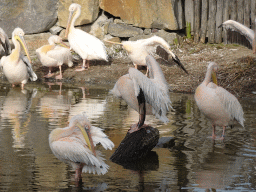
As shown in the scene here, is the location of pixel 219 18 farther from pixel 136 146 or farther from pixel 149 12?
pixel 136 146

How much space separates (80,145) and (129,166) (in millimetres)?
632

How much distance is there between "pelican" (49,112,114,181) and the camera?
361cm

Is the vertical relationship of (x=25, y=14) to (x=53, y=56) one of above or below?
above

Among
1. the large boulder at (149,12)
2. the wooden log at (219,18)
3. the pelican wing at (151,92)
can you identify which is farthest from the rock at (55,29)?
the pelican wing at (151,92)

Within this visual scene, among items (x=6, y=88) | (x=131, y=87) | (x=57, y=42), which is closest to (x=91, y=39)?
(x=57, y=42)

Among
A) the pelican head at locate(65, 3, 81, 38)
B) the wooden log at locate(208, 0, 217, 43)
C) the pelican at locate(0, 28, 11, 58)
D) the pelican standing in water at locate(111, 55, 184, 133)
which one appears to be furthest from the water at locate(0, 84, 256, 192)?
the wooden log at locate(208, 0, 217, 43)

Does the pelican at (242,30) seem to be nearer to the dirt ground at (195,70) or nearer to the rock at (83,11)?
the dirt ground at (195,70)

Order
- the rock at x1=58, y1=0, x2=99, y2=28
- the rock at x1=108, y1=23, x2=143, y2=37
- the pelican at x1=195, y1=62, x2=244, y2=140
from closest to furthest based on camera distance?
the pelican at x1=195, y1=62, x2=244, y2=140 → the rock at x1=108, y1=23, x2=143, y2=37 → the rock at x1=58, y1=0, x2=99, y2=28

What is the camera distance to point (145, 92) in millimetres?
4508

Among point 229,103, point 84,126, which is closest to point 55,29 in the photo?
point 229,103

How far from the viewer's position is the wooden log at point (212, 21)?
10.7m

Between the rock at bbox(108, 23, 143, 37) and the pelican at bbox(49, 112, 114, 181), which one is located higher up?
the rock at bbox(108, 23, 143, 37)

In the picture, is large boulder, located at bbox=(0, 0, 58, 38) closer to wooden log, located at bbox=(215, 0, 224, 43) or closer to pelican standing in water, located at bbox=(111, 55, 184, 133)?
wooden log, located at bbox=(215, 0, 224, 43)

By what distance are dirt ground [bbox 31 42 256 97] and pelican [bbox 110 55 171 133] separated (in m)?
3.19
